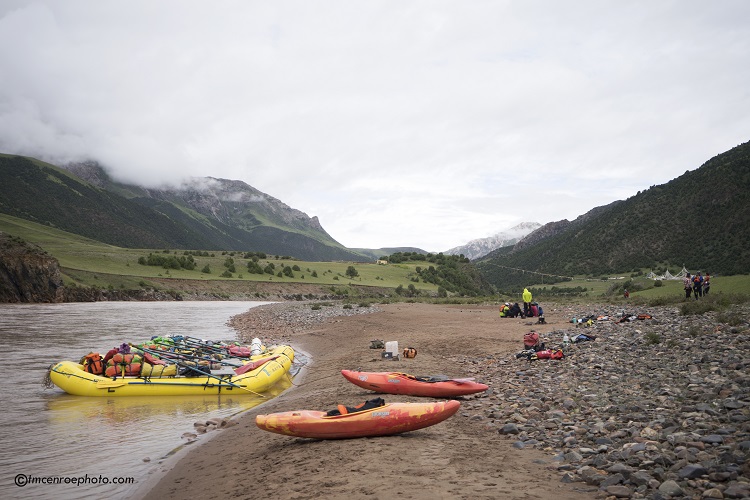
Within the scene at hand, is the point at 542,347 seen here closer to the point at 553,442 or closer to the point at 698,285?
the point at 553,442

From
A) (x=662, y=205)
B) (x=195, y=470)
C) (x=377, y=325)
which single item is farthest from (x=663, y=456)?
(x=662, y=205)

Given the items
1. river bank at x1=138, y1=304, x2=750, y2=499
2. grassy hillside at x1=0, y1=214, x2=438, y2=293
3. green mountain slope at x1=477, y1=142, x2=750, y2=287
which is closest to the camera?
river bank at x1=138, y1=304, x2=750, y2=499

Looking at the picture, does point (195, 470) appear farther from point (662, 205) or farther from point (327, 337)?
point (662, 205)

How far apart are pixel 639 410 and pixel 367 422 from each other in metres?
4.67

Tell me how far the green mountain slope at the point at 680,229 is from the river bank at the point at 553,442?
4599cm

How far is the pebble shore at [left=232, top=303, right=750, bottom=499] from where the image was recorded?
5398 mm

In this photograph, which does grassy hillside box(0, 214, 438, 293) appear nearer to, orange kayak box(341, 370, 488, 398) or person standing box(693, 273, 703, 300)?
person standing box(693, 273, 703, 300)

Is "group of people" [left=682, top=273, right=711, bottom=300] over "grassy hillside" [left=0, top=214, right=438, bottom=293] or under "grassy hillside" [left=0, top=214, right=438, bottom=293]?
under

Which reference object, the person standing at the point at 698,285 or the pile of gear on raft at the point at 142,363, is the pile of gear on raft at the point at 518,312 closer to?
the person standing at the point at 698,285

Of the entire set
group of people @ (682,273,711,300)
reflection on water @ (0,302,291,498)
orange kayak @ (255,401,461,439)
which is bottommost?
reflection on water @ (0,302,291,498)

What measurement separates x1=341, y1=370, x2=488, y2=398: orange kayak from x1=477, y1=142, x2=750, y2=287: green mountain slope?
4878 centimetres

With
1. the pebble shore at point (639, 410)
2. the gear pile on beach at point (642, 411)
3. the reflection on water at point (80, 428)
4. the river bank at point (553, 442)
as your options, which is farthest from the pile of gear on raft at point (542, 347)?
the reflection on water at point (80, 428)

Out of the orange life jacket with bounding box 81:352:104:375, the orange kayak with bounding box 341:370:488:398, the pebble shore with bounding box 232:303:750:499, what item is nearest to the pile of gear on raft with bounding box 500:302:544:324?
the pebble shore with bounding box 232:303:750:499

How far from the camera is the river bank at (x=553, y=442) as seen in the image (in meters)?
5.69
